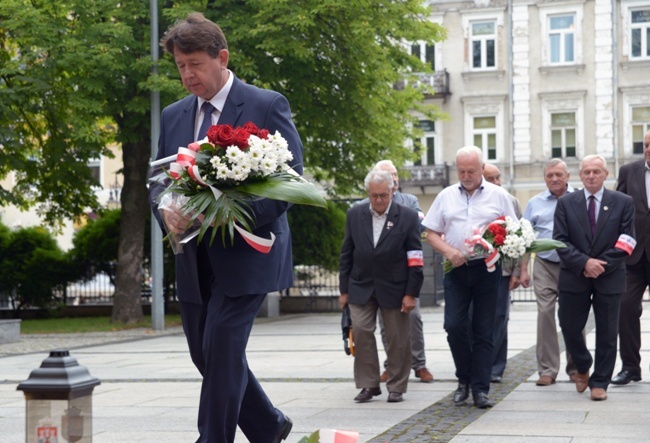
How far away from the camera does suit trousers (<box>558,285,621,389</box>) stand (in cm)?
899

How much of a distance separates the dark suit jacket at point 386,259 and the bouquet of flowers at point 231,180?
4.35 meters

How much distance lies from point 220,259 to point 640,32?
3999 centimetres

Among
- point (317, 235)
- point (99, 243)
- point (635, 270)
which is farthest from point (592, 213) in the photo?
point (99, 243)

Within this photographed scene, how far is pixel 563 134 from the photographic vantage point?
43656mm

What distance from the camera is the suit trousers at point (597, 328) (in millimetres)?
8992

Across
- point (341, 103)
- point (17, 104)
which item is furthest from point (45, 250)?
point (341, 103)

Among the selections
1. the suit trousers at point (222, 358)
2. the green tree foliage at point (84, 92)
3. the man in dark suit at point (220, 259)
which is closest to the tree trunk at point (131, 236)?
the green tree foliage at point (84, 92)

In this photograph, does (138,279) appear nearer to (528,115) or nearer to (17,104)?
(17,104)

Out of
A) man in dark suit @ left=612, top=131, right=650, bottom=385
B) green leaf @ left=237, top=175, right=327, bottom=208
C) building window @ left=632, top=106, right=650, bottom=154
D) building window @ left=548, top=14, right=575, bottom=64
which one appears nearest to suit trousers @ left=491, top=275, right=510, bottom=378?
man in dark suit @ left=612, top=131, right=650, bottom=385

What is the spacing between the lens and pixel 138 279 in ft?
77.0

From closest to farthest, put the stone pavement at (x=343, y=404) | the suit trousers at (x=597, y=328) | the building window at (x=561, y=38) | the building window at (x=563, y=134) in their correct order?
the stone pavement at (x=343, y=404), the suit trousers at (x=597, y=328), the building window at (x=561, y=38), the building window at (x=563, y=134)

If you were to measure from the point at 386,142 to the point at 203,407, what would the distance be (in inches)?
742

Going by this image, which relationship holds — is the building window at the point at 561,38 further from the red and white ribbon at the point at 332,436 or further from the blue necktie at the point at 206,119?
the red and white ribbon at the point at 332,436

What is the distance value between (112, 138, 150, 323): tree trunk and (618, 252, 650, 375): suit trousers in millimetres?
14915
